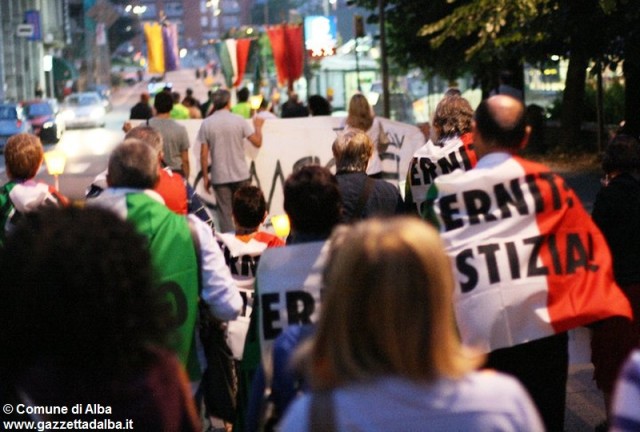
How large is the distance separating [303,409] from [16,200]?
4431 millimetres

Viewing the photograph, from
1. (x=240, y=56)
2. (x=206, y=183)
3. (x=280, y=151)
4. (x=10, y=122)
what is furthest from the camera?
(x=10, y=122)

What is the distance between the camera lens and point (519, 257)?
4.84 meters

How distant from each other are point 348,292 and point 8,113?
39712mm

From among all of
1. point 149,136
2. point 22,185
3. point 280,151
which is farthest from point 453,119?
point 280,151

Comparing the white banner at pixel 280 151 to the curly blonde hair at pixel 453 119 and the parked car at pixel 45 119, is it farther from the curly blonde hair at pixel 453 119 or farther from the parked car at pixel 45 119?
the parked car at pixel 45 119

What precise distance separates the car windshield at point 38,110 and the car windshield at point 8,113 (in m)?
4.60

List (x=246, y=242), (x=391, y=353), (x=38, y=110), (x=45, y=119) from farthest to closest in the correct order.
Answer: (x=38, y=110) → (x=45, y=119) → (x=246, y=242) → (x=391, y=353)

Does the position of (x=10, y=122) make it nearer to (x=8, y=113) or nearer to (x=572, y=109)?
(x=8, y=113)

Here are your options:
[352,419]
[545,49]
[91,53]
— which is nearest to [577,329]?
[352,419]

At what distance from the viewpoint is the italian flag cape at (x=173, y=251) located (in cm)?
482

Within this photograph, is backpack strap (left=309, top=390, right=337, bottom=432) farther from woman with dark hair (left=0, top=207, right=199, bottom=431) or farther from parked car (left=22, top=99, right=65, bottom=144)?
parked car (left=22, top=99, right=65, bottom=144)

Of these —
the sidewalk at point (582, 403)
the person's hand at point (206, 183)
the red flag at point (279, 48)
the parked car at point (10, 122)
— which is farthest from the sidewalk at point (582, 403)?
the parked car at point (10, 122)

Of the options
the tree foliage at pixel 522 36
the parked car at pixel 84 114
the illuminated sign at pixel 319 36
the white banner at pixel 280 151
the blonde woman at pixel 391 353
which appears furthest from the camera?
the parked car at pixel 84 114

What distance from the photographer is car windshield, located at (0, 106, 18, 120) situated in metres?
40.4
